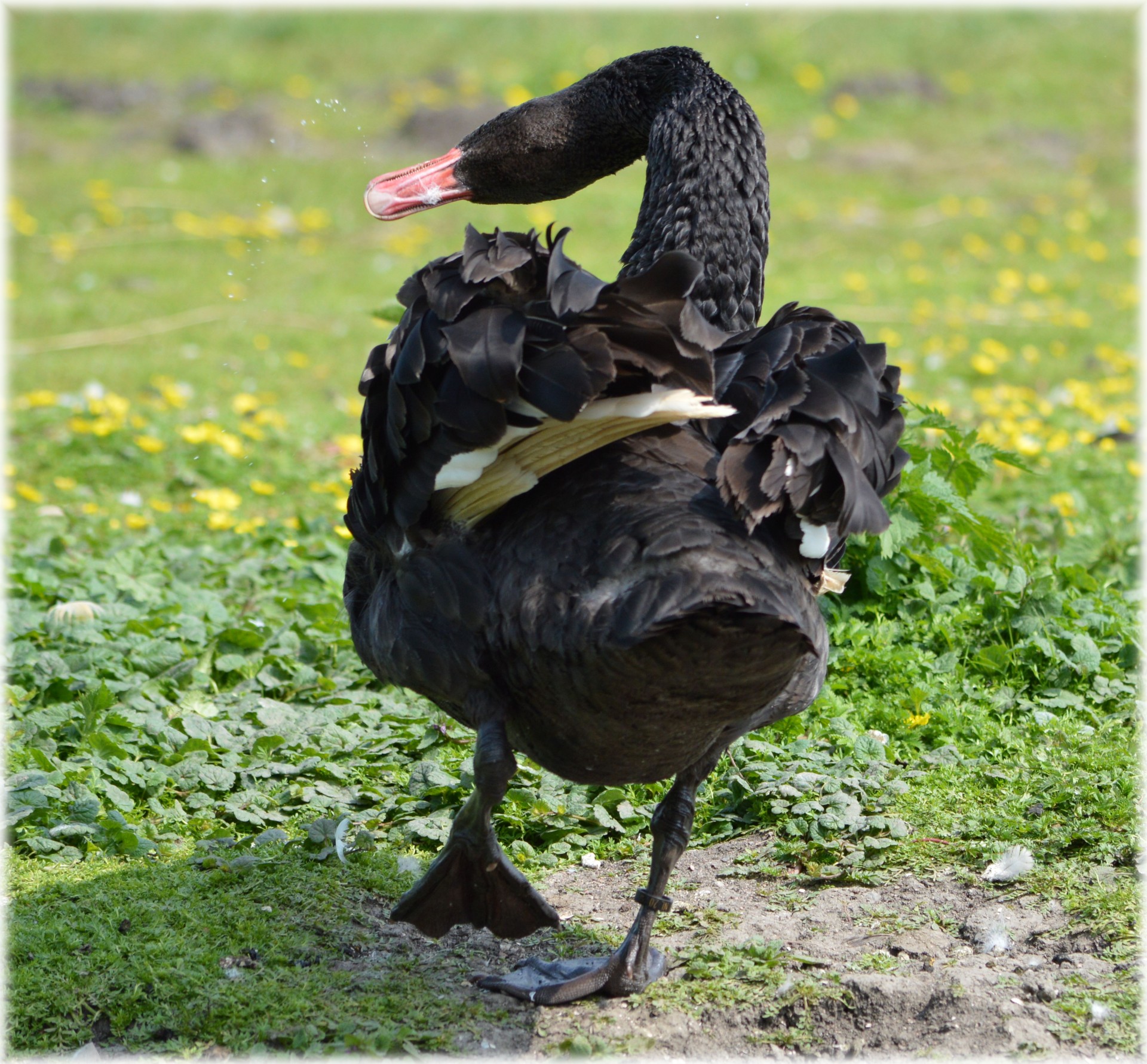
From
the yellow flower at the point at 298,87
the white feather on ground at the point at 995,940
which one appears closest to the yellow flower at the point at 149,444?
the white feather on ground at the point at 995,940

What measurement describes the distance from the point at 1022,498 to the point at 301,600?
3.53 metres

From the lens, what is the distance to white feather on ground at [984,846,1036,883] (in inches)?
142

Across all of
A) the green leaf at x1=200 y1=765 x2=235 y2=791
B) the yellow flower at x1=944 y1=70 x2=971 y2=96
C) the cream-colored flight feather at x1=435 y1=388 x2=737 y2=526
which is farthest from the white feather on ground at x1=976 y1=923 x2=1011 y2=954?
the yellow flower at x1=944 y1=70 x2=971 y2=96

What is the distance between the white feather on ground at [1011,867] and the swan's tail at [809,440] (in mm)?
1154

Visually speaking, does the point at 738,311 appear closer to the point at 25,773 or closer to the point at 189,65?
the point at 25,773

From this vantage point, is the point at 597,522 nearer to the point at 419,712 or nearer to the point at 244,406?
the point at 419,712

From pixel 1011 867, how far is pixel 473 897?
4.79 ft

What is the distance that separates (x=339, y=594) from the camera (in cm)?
521

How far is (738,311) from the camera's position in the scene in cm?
372

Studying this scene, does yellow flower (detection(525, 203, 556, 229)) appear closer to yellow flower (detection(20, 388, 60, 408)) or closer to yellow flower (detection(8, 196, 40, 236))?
yellow flower (detection(8, 196, 40, 236))

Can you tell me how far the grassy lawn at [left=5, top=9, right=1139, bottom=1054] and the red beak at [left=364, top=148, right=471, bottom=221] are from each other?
0.62 meters

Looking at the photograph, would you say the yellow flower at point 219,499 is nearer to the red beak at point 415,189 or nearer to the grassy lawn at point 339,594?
the grassy lawn at point 339,594

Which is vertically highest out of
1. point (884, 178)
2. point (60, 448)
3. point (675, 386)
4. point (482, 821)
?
point (884, 178)

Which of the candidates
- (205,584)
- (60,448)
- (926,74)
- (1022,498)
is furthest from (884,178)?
(205,584)
